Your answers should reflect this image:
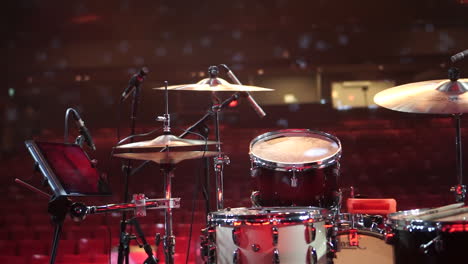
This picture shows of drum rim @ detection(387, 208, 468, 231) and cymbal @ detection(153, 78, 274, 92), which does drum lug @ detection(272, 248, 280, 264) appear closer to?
drum rim @ detection(387, 208, 468, 231)

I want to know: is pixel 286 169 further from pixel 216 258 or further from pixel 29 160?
pixel 29 160

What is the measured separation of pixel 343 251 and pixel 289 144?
0.53 metres

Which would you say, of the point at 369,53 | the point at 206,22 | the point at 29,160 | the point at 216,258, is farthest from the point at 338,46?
the point at 216,258

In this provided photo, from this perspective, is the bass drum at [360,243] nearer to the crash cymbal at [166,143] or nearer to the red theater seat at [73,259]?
the crash cymbal at [166,143]

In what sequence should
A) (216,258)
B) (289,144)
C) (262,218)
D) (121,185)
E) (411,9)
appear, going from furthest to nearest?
1. (411,9)
2. (121,185)
3. (289,144)
4. (216,258)
5. (262,218)

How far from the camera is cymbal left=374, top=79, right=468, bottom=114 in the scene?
193 cm

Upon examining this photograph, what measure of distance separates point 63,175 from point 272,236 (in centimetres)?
71

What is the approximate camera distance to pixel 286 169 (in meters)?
2.22

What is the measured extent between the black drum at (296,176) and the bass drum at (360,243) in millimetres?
184

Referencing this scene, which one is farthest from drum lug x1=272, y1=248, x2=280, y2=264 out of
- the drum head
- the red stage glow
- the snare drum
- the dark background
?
the red stage glow

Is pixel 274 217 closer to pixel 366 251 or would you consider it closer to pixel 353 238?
pixel 353 238

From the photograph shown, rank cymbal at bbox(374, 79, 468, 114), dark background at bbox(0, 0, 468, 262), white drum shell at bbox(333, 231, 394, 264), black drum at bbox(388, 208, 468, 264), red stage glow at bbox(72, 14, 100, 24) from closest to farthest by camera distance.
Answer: black drum at bbox(388, 208, 468, 264) → cymbal at bbox(374, 79, 468, 114) → white drum shell at bbox(333, 231, 394, 264) → dark background at bbox(0, 0, 468, 262) → red stage glow at bbox(72, 14, 100, 24)

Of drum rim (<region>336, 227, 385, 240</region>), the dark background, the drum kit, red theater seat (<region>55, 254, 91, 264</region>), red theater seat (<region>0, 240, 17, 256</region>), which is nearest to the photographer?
the drum kit

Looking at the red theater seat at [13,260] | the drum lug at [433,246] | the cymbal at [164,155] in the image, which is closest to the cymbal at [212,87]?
the cymbal at [164,155]
